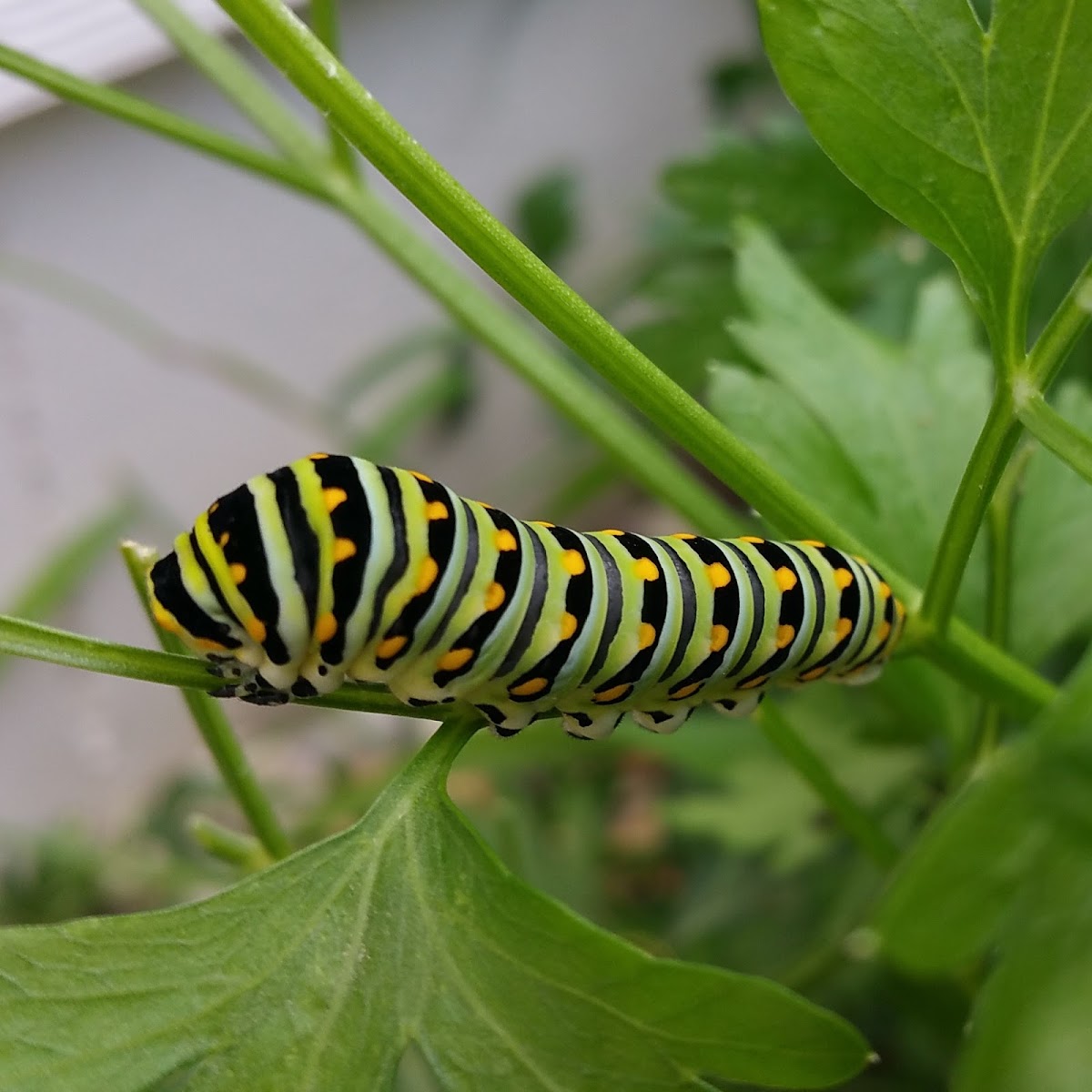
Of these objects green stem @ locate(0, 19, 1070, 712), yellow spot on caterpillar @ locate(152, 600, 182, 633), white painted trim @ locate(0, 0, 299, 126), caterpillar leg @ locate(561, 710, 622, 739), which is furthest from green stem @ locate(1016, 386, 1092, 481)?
white painted trim @ locate(0, 0, 299, 126)

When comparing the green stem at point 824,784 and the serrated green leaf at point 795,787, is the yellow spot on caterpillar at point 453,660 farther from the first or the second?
the serrated green leaf at point 795,787

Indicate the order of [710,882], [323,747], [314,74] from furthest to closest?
[323,747]
[710,882]
[314,74]

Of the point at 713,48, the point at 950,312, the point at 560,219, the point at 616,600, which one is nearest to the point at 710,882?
the point at 950,312

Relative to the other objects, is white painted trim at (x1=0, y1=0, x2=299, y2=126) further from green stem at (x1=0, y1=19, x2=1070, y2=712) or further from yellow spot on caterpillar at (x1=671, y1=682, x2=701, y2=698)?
yellow spot on caterpillar at (x1=671, y1=682, x2=701, y2=698)

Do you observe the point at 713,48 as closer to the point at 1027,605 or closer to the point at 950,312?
the point at 950,312

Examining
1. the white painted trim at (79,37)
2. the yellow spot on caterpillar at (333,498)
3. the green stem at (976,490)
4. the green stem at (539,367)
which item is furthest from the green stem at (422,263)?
the white painted trim at (79,37)

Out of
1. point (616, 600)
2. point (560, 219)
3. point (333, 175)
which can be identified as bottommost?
point (616, 600)

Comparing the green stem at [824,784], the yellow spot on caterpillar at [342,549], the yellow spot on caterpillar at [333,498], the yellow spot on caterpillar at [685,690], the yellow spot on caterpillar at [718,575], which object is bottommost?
the green stem at [824,784]
